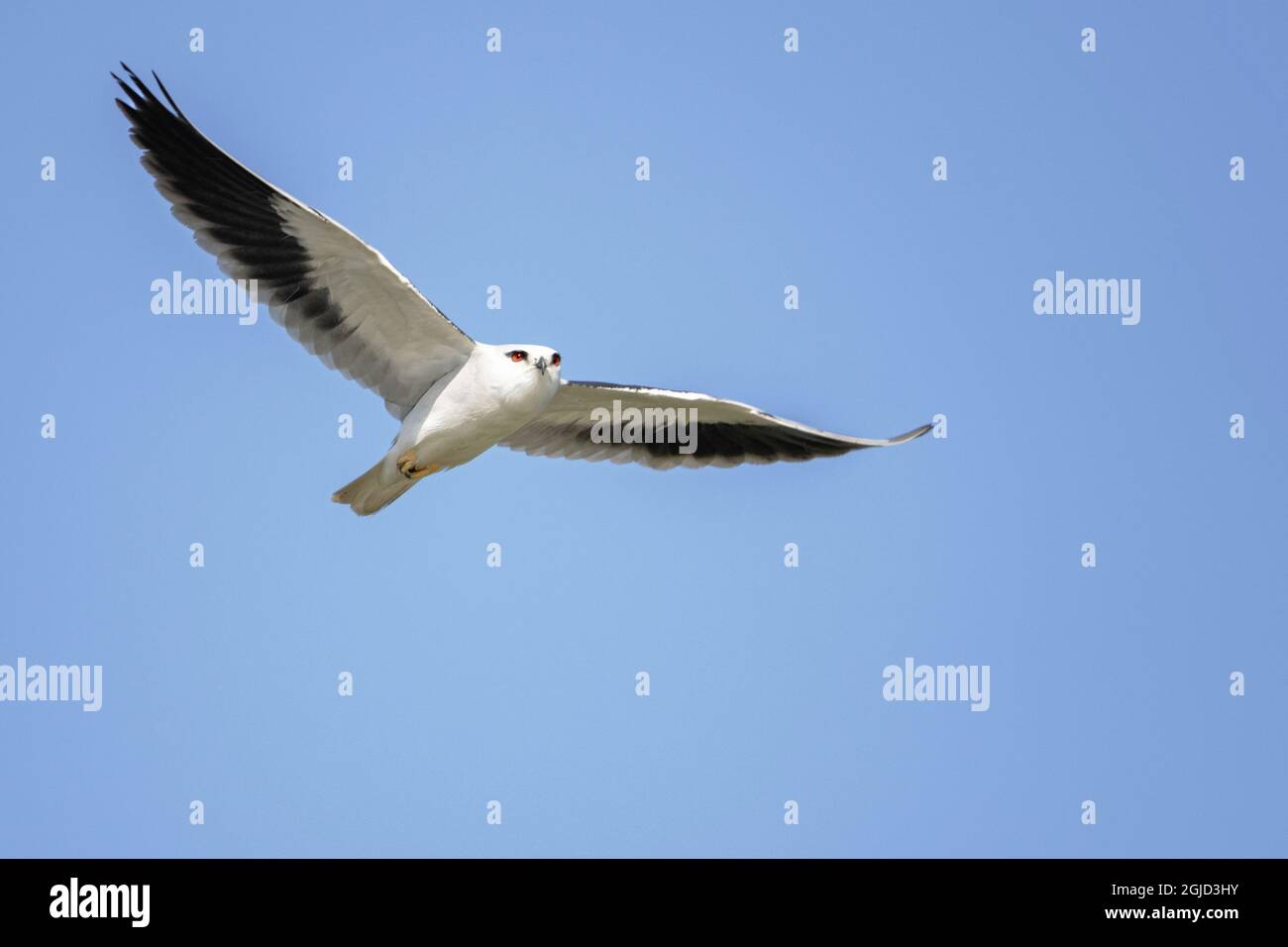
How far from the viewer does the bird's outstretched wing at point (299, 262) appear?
39.1 ft

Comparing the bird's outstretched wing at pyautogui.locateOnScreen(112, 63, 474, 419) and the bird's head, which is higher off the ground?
the bird's outstretched wing at pyautogui.locateOnScreen(112, 63, 474, 419)

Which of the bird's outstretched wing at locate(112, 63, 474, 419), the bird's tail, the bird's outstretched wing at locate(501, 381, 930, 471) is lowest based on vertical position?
the bird's tail

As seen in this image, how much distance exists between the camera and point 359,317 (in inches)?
492

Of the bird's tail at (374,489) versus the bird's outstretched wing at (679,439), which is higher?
the bird's outstretched wing at (679,439)

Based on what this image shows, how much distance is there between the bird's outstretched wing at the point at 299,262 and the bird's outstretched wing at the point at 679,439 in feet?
6.09

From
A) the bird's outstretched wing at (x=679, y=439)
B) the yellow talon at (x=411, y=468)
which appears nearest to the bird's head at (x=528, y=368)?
the yellow talon at (x=411, y=468)

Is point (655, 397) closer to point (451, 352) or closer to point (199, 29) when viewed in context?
point (451, 352)

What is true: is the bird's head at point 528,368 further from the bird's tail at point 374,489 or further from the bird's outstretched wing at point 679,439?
the bird's outstretched wing at point 679,439

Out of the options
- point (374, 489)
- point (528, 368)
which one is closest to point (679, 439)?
point (528, 368)

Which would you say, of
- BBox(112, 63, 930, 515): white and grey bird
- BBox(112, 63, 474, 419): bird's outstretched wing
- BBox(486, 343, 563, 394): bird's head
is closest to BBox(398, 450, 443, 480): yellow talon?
BBox(112, 63, 930, 515): white and grey bird

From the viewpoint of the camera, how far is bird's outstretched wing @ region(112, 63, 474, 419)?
39.1 ft

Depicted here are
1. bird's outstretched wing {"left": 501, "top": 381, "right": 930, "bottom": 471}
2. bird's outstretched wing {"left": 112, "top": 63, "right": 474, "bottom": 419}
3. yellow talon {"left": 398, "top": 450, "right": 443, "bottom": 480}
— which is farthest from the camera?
bird's outstretched wing {"left": 501, "top": 381, "right": 930, "bottom": 471}

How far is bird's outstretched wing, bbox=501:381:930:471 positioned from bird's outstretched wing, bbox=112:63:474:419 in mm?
1856

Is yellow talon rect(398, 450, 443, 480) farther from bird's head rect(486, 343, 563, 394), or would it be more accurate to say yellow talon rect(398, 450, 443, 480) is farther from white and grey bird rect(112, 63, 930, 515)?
bird's head rect(486, 343, 563, 394)
